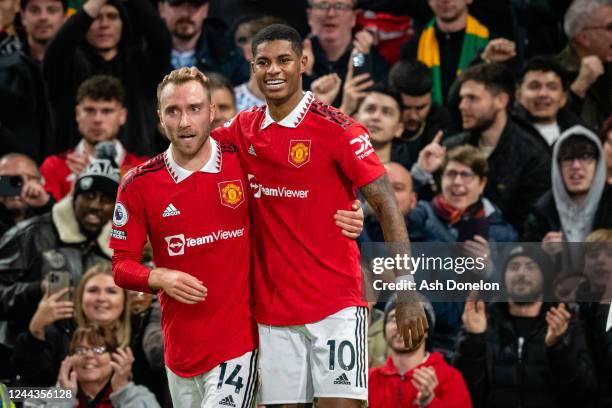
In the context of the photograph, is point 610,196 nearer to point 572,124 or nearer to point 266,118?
point 572,124

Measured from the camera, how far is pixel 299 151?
19.4 feet

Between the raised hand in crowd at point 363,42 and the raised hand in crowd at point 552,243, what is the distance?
2.19 m

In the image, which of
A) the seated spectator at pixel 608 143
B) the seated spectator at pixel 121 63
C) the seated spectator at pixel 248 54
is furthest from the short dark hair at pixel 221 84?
the seated spectator at pixel 608 143

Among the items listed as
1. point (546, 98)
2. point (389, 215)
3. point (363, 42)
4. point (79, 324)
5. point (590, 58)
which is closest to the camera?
point (389, 215)

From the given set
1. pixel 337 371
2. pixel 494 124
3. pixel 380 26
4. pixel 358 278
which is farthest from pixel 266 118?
pixel 380 26

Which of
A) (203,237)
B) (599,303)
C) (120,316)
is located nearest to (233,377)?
(203,237)

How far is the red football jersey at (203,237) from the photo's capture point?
19.5 ft

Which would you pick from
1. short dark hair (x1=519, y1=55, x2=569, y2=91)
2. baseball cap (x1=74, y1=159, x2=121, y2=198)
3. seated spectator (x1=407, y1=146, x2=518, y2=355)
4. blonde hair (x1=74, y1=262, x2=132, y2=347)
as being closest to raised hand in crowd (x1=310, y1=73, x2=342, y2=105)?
seated spectator (x1=407, y1=146, x2=518, y2=355)

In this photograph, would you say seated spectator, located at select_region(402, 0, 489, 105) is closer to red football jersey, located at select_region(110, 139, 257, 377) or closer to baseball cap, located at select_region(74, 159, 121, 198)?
baseball cap, located at select_region(74, 159, 121, 198)

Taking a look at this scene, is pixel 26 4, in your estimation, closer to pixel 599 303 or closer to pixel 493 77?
pixel 493 77

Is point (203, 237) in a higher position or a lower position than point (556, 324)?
higher

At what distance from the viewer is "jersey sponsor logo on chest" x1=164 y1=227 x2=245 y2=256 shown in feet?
19.4

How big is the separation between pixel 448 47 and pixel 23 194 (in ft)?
11.8

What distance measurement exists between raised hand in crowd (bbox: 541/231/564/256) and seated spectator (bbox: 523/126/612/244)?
15 centimetres
